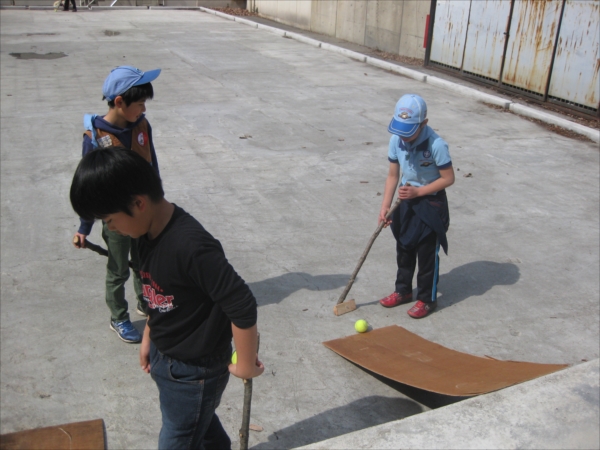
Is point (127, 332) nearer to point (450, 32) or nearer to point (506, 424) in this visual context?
point (506, 424)

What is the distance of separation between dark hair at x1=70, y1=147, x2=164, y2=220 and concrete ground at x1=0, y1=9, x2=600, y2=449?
5.61ft

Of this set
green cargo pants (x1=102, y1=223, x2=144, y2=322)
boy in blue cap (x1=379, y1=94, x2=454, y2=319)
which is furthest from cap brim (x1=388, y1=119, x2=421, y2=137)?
green cargo pants (x1=102, y1=223, x2=144, y2=322)

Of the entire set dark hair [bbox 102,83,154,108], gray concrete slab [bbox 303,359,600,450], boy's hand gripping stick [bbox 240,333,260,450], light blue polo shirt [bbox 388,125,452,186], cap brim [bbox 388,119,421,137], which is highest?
dark hair [bbox 102,83,154,108]

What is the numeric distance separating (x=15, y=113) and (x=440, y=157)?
7259 millimetres

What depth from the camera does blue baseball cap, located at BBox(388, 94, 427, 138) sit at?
4.04m

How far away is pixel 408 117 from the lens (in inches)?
159

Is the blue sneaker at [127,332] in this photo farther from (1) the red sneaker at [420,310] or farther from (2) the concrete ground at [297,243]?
(1) the red sneaker at [420,310]

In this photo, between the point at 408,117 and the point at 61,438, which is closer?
the point at 61,438

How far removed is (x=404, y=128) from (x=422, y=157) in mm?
288

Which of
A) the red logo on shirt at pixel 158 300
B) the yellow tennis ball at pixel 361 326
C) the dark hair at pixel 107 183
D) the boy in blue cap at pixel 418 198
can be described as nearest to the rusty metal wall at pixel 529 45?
the boy in blue cap at pixel 418 198

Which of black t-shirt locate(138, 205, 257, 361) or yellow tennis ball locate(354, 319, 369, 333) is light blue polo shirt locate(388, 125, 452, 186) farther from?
black t-shirt locate(138, 205, 257, 361)

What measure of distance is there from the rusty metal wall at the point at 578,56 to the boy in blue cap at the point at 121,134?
8.11m

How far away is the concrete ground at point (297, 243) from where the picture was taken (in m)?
3.66

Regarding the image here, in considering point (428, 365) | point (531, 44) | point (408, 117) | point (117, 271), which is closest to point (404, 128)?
point (408, 117)
